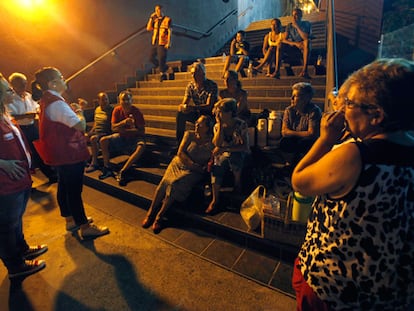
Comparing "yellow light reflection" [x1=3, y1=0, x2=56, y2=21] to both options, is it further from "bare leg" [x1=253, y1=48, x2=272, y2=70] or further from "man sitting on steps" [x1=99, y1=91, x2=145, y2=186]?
"bare leg" [x1=253, y1=48, x2=272, y2=70]

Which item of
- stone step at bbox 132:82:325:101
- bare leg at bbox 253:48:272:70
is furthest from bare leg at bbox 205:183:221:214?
bare leg at bbox 253:48:272:70

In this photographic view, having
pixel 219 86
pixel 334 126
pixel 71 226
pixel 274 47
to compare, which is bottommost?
pixel 71 226

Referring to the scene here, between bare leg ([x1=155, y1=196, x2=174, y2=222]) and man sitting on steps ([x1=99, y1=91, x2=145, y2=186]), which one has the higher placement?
man sitting on steps ([x1=99, y1=91, x2=145, y2=186])

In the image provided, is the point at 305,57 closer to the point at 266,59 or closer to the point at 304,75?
the point at 304,75

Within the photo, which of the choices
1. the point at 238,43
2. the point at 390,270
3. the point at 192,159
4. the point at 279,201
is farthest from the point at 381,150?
the point at 238,43

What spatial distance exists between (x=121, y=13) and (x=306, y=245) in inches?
322

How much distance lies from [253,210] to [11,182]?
2.21 m

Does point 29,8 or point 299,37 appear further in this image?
point 29,8

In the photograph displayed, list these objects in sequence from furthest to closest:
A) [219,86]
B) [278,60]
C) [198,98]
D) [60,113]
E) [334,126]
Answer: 1. [219,86]
2. [278,60]
3. [198,98]
4. [60,113]
5. [334,126]

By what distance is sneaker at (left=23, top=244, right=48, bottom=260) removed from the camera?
2.55 metres

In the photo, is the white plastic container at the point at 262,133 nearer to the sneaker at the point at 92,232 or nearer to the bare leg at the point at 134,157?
the bare leg at the point at 134,157

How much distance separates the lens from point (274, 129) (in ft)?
10.6

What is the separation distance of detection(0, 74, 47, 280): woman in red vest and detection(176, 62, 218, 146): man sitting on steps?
7.03 feet

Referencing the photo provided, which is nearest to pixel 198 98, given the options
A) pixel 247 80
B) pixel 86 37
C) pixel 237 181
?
pixel 237 181
